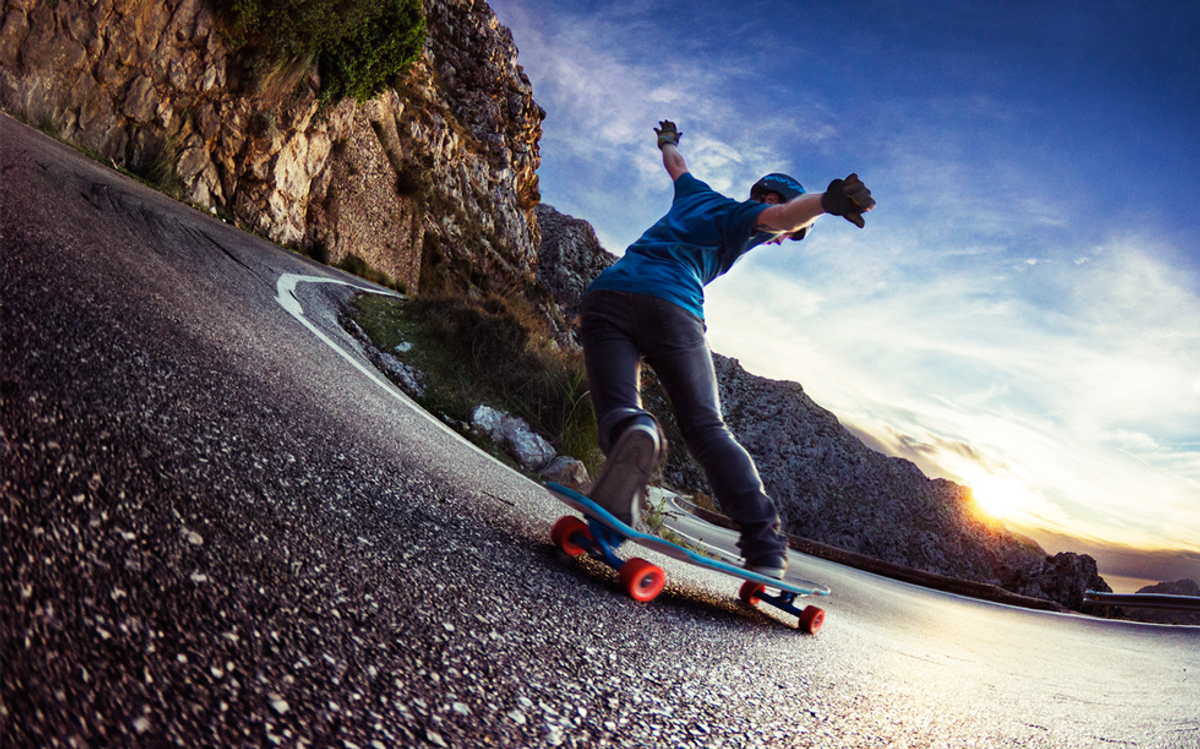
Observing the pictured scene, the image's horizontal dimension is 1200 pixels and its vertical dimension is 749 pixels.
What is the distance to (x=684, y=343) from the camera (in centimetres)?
210

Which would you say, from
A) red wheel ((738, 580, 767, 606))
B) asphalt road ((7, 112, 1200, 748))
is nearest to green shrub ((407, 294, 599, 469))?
asphalt road ((7, 112, 1200, 748))

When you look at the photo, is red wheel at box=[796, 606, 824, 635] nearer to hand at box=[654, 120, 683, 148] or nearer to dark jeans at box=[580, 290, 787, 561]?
dark jeans at box=[580, 290, 787, 561]

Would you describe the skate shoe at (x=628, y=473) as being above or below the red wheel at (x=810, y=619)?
above

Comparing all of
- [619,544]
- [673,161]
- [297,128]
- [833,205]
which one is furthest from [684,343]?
[297,128]

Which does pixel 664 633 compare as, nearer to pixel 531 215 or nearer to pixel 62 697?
pixel 62 697

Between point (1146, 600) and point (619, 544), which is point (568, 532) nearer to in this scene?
point (619, 544)

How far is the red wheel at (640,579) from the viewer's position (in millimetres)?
1848

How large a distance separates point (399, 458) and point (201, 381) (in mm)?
800

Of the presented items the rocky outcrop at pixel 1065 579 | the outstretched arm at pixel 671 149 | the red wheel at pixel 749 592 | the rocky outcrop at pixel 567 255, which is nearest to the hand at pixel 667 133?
the outstretched arm at pixel 671 149

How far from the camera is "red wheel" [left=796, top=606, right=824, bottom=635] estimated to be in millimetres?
2381

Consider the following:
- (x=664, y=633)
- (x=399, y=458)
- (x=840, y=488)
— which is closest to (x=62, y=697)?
(x=664, y=633)

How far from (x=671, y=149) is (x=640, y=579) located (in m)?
2.24

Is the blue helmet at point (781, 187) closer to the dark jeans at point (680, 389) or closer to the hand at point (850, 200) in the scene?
the hand at point (850, 200)

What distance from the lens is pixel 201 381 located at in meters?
1.82
